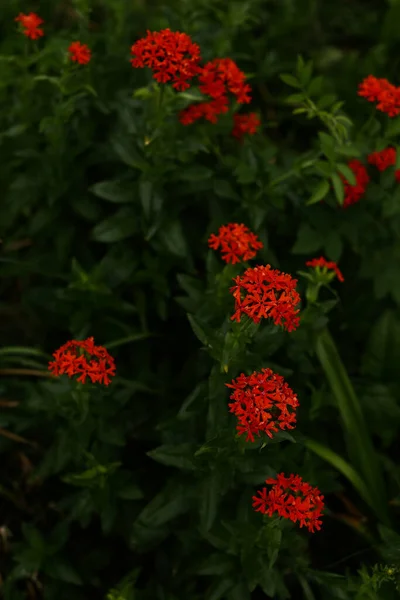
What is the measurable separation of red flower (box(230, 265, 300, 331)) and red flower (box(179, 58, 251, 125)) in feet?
2.52

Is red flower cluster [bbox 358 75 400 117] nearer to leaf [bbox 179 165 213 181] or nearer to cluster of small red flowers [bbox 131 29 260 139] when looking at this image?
cluster of small red flowers [bbox 131 29 260 139]

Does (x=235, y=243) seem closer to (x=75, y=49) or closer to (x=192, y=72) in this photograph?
(x=192, y=72)

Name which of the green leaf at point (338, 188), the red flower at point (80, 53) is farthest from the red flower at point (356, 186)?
the red flower at point (80, 53)

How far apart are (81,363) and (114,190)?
671mm

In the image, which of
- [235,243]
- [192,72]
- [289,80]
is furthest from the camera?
[289,80]

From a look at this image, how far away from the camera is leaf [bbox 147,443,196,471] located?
198 centimetres

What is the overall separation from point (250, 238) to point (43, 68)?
0.97 metres

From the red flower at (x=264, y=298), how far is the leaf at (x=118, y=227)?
0.71 m

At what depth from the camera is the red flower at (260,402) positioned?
1555 millimetres

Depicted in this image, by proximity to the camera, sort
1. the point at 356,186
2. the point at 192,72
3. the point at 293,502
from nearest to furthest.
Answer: the point at 293,502
the point at 192,72
the point at 356,186

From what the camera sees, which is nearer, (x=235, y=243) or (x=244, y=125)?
(x=235, y=243)

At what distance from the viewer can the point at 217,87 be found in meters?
2.18

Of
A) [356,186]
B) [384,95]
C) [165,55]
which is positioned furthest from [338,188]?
[165,55]

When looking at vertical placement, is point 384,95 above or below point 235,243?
above
